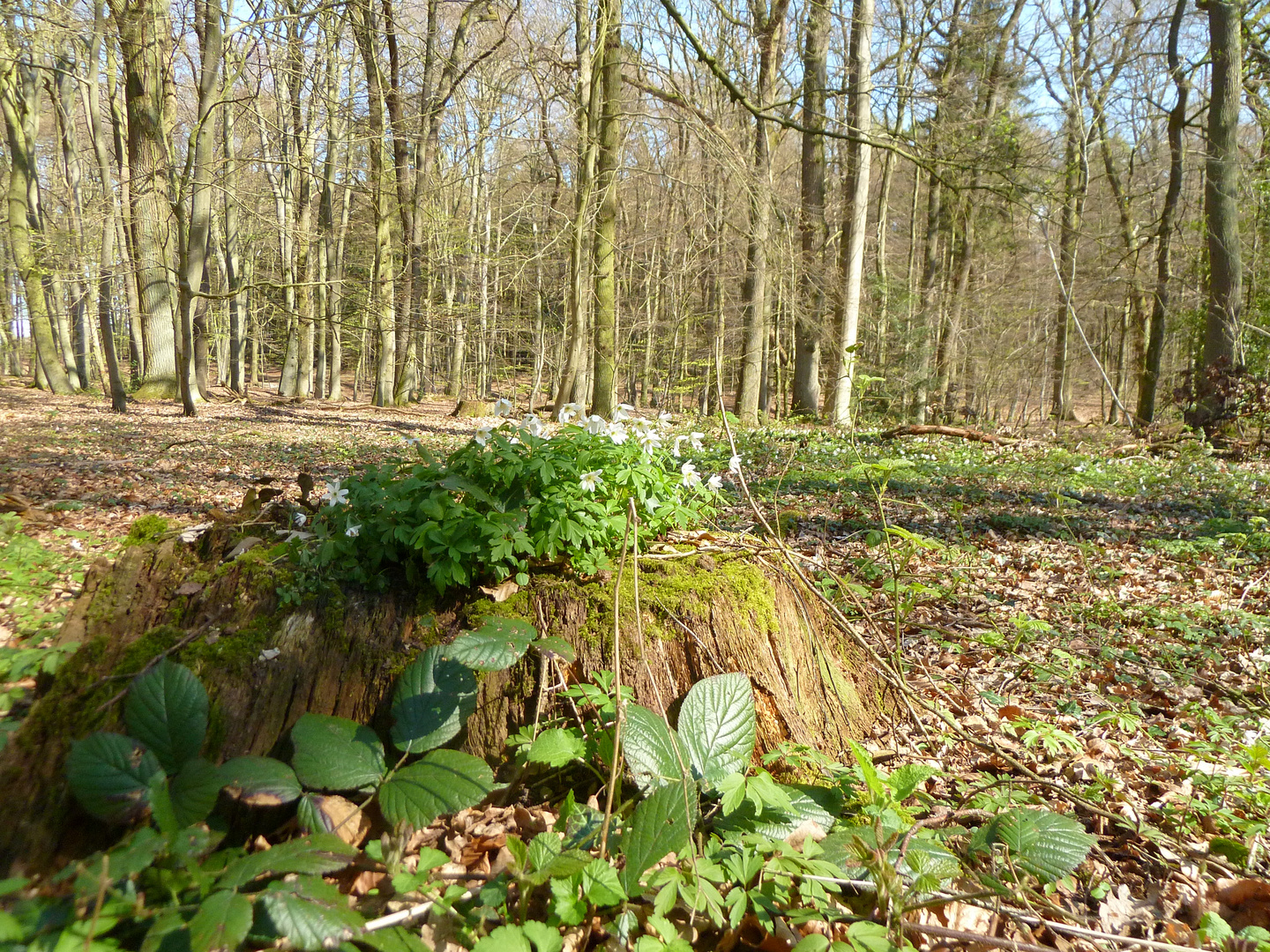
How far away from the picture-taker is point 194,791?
1.62 meters

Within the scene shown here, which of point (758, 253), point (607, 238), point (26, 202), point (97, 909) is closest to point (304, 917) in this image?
point (97, 909)

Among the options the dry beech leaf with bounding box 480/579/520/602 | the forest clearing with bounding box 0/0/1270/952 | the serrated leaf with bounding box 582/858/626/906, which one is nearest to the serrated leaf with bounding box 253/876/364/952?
the forest clearing with bounding box 0/0/1270/952

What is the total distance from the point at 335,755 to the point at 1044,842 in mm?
1876

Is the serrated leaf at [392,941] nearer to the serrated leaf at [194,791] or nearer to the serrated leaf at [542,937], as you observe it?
the serrated leaf at [542,937]

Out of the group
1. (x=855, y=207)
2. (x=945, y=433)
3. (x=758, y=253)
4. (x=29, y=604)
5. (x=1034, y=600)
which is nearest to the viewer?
(x=29, y=604)

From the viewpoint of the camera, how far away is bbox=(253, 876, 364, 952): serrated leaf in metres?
1.32

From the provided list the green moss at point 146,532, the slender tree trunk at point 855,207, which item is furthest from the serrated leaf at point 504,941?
the slender tree trunk at point 855,207

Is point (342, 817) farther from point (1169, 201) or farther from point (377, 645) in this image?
point (1169, 201)

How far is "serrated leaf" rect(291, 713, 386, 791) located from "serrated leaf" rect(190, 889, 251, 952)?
453mm

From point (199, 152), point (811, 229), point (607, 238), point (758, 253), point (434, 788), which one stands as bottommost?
point (434, 788)

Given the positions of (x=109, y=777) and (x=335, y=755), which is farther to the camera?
(x=335, y=755)

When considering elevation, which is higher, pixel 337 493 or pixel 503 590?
pixel 337 493

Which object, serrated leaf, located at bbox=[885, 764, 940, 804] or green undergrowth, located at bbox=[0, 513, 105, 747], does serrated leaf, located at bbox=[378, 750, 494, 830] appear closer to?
green undergrowth, located at bbox=[0, 513, 105, 747]

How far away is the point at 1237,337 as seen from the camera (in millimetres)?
10836
